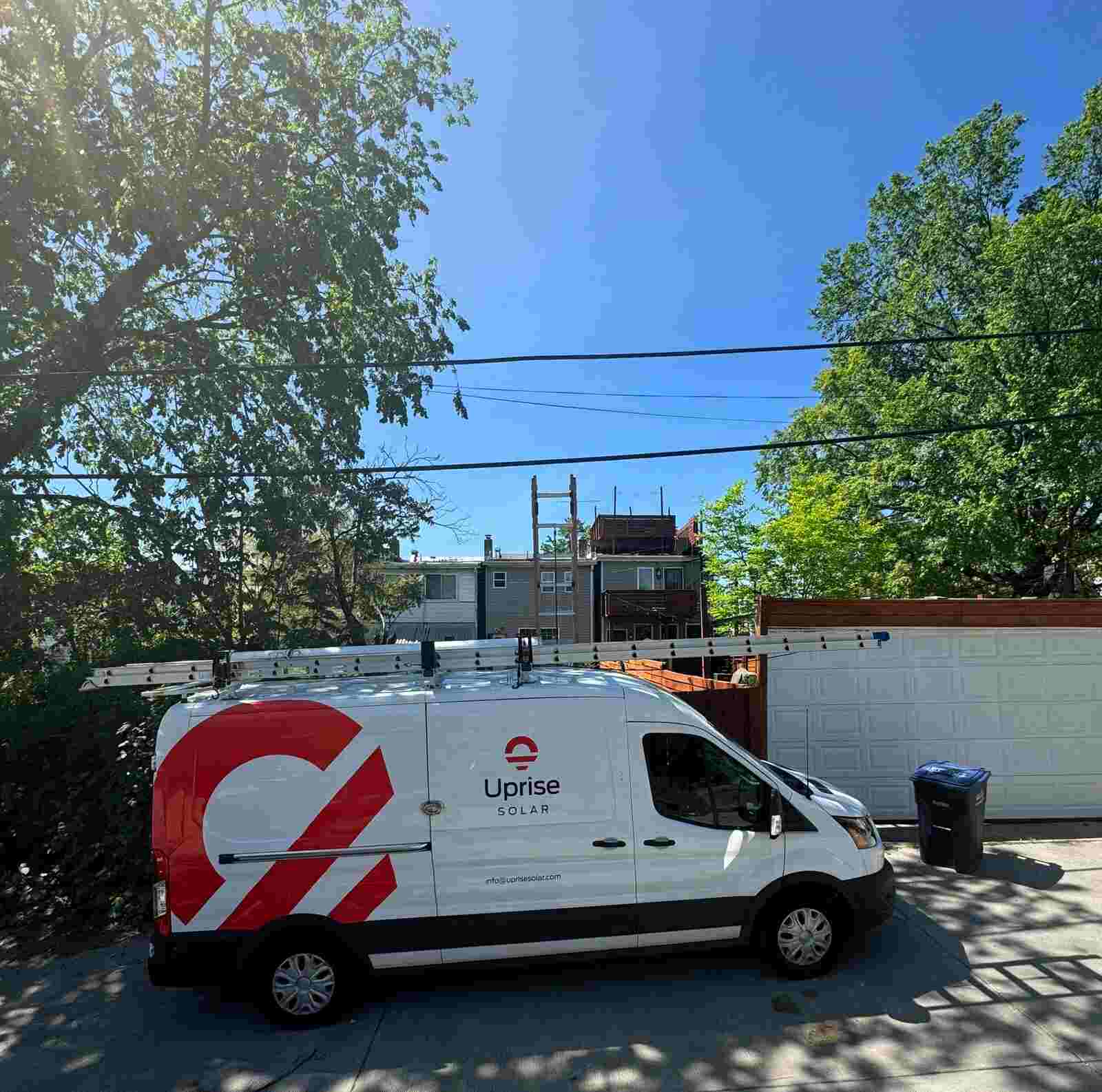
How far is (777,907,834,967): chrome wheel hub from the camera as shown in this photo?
15.3 feet

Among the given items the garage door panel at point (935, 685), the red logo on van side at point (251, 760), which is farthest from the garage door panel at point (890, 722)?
the red logo on van side at point (251, 760)

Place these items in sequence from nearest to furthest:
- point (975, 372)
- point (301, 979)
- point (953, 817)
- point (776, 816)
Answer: point (301, 979), point (776, 816), point (953, 817), point (975, 372)

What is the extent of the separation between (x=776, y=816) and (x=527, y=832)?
1.58m

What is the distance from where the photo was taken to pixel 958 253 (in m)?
19.2

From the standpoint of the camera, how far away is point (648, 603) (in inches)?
1436

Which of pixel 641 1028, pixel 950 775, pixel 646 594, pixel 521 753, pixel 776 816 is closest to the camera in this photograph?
pixel 641 1028

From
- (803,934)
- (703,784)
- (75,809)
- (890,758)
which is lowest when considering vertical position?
(803,934)

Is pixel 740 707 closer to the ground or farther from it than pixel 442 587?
closer to the ground

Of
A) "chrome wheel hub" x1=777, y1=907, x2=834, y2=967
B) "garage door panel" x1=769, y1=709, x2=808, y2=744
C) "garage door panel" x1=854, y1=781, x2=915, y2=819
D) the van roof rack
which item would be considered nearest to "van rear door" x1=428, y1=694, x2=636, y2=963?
the van roof rack

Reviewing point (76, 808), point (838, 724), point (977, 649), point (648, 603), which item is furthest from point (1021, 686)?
point (648, 603)

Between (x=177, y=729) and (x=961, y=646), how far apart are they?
780cm

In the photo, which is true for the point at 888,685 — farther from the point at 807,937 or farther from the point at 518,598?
the point at 518,598

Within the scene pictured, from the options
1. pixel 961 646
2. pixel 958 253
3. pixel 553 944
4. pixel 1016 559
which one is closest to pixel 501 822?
pixel 553 944

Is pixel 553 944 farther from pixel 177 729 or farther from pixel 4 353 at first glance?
pixel 4 353
